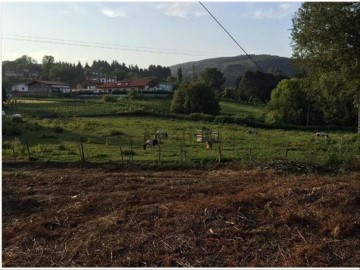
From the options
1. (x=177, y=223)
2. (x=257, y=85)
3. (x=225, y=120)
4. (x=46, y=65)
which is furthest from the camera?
(x=46, y=65)

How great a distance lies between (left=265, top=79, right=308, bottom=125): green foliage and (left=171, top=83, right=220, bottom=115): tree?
321 inches

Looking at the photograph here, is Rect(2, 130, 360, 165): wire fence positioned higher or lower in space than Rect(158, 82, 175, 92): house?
lower

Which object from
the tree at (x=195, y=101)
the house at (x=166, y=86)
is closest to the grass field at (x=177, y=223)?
the tree at (x=195, y=101)

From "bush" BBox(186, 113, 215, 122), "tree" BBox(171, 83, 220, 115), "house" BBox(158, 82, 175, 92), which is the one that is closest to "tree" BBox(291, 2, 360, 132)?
"bush" BBox(186, 113, 215, 122)

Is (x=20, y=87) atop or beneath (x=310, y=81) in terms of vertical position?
beneath

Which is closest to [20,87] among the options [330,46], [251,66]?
[251,66]

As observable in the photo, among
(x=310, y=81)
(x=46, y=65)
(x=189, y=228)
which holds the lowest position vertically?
(x=189, y=228)

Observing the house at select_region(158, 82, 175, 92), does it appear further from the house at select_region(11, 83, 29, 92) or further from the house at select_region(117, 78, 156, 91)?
the house at select_region(11, 83, 29, 92)

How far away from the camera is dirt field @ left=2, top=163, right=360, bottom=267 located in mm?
5684

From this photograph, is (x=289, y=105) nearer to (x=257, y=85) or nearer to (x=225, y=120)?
(x=225, y=120)

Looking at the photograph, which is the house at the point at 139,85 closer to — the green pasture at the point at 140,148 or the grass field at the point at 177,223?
the green pasture at the point at 140,148

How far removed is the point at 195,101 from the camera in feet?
181

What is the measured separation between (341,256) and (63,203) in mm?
5902

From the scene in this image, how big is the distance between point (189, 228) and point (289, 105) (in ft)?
149
